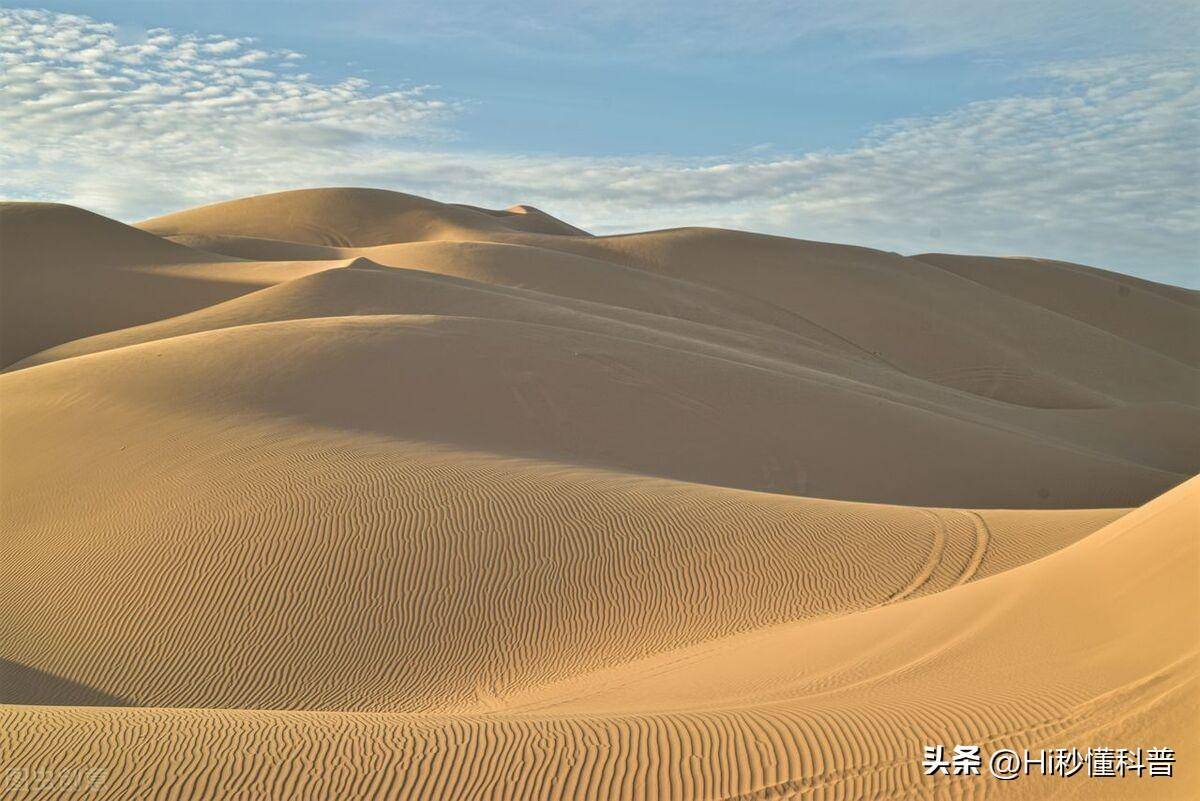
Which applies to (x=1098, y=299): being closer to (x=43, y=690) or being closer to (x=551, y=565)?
(x=551, y=565)

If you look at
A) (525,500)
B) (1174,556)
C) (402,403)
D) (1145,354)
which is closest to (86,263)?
(402,403)

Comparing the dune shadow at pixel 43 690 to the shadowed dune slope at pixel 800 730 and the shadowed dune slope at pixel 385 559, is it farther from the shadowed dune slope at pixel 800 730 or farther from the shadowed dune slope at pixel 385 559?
the shadowed dune slope at pixel 800 730

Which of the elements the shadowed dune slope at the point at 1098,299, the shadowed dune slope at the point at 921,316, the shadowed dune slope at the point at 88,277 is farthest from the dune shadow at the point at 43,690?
the shadowed dune slope at the point at 1098,299

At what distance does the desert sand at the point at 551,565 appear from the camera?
19.4 ft

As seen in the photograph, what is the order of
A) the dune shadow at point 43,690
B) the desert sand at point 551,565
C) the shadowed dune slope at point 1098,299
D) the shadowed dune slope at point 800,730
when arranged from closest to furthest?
1. the shadowed dune slope at point 800,730
2. the desert sand at point 551,565
3. the dune shadow at point 43,690
4. the shadowed dune slope at point 1098,299

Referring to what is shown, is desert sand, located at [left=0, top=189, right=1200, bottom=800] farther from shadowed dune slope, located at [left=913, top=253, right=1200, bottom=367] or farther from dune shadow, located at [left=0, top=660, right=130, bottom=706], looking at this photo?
shadowed dune slope, located at [left=913, top=253, right=1200, bottom=367]

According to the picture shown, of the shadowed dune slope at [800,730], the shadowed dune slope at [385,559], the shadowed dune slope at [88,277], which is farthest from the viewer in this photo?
the shadowed dune slope at [88,277]

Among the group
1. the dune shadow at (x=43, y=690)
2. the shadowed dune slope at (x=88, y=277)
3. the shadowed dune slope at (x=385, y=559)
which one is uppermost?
the shadowed dune slope at (x=88, y=277)

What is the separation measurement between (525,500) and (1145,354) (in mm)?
41630

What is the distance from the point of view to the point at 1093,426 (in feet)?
83.8

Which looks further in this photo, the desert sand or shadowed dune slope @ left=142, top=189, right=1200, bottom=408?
shadowed dune slope @ left=142, top=189, right=1200, bottom=408

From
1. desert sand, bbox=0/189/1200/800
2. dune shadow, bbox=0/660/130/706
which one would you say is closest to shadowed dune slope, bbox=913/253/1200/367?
desert sand, bbox=0/189/1200/800

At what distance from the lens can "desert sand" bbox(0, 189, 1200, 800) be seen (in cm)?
591

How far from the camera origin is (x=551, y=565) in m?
11.7
